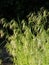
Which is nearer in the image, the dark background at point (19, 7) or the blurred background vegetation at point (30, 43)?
the blurred background vegetation at point (30, 43)

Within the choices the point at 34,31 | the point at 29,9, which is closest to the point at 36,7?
the point at 29,9

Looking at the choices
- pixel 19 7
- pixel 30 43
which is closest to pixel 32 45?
pixel 30 43

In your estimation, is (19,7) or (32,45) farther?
(19,7)

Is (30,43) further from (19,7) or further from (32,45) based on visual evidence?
(19,7)

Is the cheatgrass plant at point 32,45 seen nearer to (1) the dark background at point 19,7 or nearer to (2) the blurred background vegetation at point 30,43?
(2) the blurred background vegetation at point 30,43

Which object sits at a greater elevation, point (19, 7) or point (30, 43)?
point (19, 7)

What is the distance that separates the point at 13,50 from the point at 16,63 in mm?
207

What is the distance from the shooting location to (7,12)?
21.7 ft

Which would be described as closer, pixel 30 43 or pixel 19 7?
pixel 30 43

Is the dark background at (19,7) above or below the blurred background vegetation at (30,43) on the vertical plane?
above

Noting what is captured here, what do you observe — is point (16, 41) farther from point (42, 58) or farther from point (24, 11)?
point (24, 11)

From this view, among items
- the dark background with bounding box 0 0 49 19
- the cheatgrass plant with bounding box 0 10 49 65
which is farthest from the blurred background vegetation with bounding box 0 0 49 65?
the dark background with bounding box 0 0 49 19

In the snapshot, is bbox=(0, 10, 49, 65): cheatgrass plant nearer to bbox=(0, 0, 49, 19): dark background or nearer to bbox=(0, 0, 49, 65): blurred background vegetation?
bbox=(0, 0, 49, 65): blurred background vegetation

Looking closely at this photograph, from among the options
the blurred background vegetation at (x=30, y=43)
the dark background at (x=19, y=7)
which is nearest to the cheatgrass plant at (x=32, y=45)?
the blurred background vegetation at (x=30, y=43)
